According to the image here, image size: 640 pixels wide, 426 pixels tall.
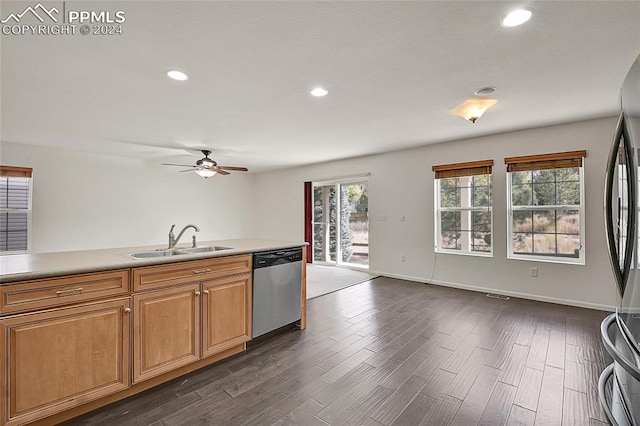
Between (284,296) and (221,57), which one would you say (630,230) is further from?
(221,57)

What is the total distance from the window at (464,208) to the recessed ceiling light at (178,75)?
3.96 m

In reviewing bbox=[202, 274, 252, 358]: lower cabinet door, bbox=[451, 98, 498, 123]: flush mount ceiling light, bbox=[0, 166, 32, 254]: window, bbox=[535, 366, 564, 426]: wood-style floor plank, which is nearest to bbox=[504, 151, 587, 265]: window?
bbox=[451, 98, 498, 123]: flush mount ceiling light

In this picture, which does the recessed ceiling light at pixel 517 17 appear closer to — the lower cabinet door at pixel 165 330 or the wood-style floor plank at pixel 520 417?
the wood-style floor plank at pixel 520 417

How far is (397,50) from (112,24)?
1.90 m

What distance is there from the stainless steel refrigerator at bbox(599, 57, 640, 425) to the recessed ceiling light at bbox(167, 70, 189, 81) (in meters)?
2.90

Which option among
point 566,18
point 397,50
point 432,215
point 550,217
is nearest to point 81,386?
point 397,50

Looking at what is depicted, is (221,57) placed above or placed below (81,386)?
above

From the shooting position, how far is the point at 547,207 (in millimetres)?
3945

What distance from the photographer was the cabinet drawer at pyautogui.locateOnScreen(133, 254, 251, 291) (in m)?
1.93

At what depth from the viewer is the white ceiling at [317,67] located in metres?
1.72

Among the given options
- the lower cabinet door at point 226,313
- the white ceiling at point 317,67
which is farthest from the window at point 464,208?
the lower cabinet door at point 226,313

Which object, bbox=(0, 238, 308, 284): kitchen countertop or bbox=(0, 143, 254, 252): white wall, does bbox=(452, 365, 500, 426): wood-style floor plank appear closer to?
bbox=(0, 238, 308, 284): kitchen countertop

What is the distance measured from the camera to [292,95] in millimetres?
2873

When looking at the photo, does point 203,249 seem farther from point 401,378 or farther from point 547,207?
point 547,207
